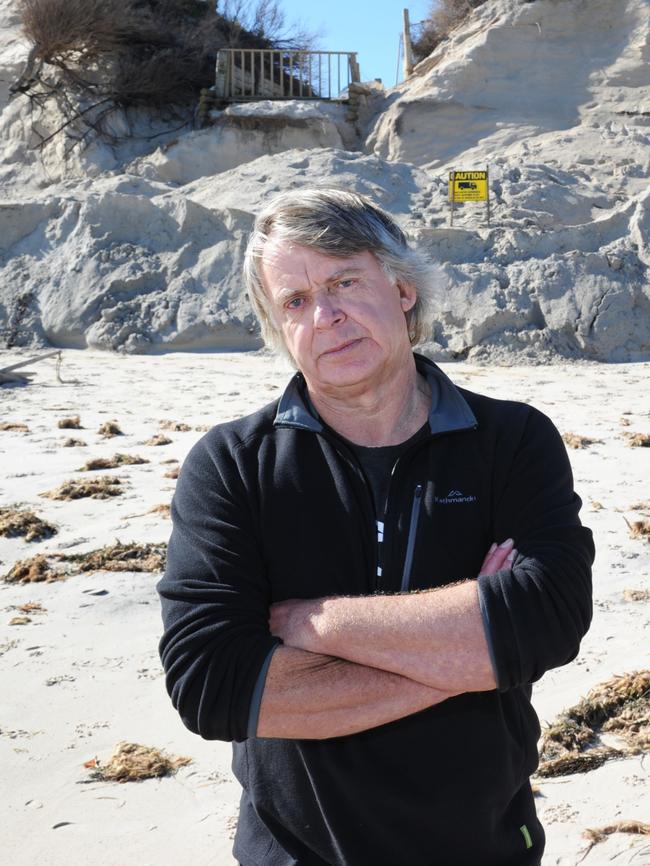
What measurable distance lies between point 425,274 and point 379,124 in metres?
18.0

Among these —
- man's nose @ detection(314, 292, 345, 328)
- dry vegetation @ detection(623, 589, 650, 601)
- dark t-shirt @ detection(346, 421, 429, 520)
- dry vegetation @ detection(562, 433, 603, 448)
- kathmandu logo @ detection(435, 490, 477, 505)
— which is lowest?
dry vegetation @ detection(623, 589, 650, 601)

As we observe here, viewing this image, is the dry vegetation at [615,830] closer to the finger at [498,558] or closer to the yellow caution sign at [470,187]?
the finger at [498,558]

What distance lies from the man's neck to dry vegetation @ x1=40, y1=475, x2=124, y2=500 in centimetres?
391

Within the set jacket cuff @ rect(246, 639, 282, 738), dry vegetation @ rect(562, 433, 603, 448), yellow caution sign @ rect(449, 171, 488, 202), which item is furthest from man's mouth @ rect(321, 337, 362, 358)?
yellow caution sign @ rect(449, 171, 488, 202)

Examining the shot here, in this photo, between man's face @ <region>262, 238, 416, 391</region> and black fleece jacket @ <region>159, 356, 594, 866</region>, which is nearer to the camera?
black fleece jacket @ <region>159, 356, 594, 866</region>

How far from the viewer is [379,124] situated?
18859mm

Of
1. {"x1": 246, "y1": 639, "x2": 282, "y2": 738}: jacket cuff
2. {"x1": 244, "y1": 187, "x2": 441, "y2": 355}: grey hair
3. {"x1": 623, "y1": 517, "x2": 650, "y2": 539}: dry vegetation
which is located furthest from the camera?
{"x1": 623, "y1": 517, "x2": 650, "y2": 539}: dry vegetation

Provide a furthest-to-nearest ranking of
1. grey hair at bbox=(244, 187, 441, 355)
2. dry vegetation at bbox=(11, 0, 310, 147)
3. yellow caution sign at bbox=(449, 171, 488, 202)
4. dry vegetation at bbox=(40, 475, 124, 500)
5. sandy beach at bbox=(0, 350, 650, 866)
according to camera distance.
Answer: dry vegetation at bbox=(11, 0, 310, 147)
yellow caution sign at bbox=(449, 171, 488, 202)
dry vegetation at bbox=(40, 475, 124, 500)
sandy beach at bbox=(0, 350, 650, 866)
grey hair at bbox=(244, 187, 441, 355)

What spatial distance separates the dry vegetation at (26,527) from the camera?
190 inches

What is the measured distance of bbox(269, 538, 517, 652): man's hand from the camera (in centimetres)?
158

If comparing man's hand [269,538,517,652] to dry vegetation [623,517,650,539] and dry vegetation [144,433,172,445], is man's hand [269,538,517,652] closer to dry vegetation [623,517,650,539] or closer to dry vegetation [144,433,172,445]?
dry vegetation [623,517,650,539]

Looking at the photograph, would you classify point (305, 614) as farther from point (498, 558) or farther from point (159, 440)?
point (159, 440)

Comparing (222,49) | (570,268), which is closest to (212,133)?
(222,49)

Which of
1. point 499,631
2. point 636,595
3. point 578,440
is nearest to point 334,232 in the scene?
point 499,631
